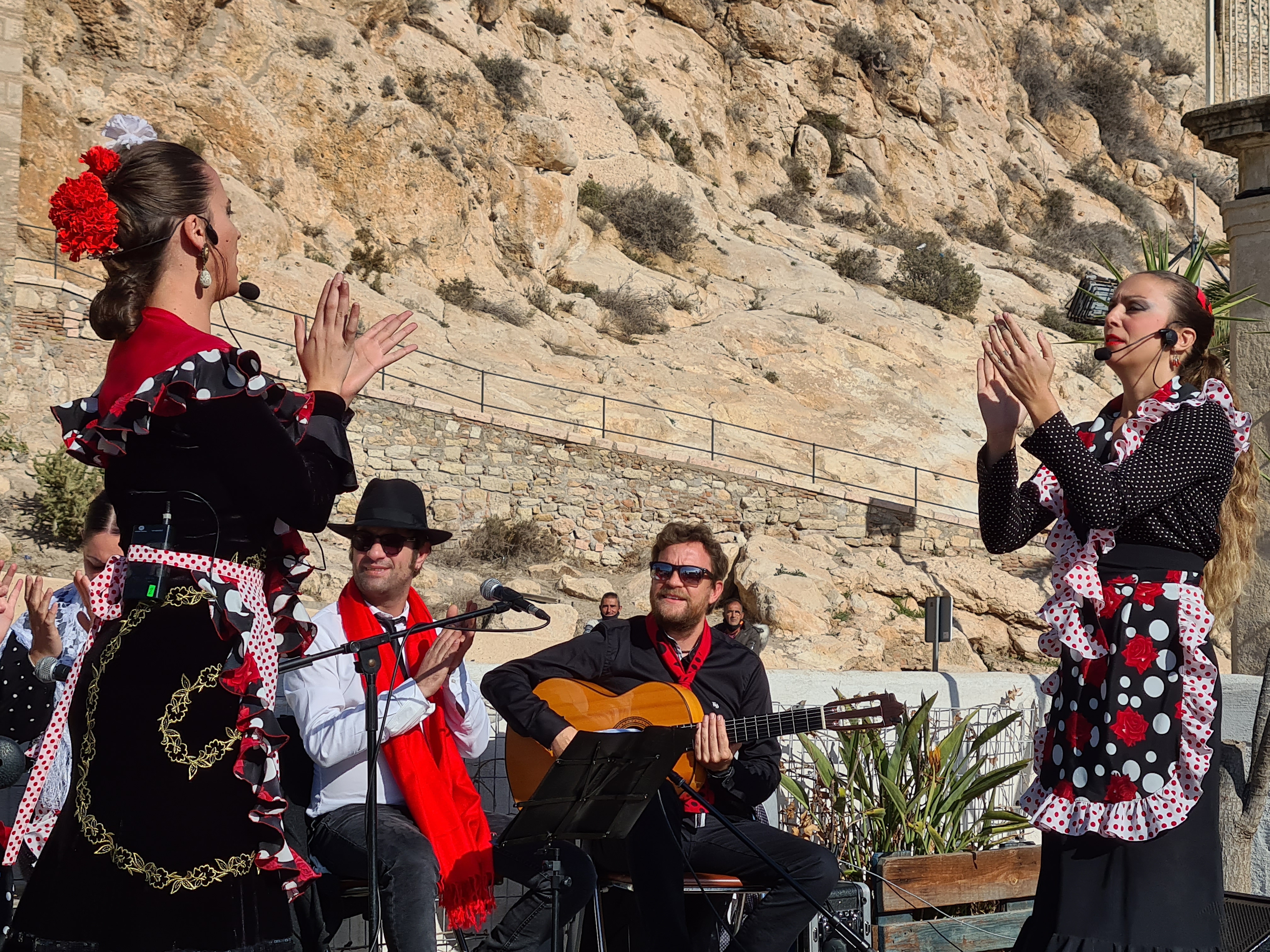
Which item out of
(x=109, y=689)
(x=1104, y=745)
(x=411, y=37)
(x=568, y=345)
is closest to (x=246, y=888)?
(x=109, y=689)

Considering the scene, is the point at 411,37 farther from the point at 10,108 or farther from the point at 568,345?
the point at 10,108

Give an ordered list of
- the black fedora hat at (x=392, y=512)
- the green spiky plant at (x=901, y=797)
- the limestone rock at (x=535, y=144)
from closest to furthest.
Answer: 1. the black fedora hat at (x=392, y=512)
2. the green spiky plant at (x=901, y=797)
3. the limestone rock at (x=535, y=144)

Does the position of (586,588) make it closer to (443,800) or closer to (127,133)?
(443,800)

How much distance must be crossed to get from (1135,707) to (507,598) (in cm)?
154

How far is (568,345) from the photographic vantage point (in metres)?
24.9

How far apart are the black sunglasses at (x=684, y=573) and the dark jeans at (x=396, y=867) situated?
1.36 m

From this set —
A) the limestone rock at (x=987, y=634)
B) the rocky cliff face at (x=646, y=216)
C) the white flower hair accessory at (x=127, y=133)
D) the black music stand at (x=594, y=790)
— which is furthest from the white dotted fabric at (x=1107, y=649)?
the limestone rock at (x=987, y=634)

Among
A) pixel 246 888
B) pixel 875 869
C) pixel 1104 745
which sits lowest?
pixel 875 869

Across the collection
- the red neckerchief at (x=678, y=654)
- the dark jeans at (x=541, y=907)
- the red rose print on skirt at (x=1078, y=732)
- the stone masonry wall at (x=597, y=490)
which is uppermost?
the stone masonry wall at (x=597, y=490)

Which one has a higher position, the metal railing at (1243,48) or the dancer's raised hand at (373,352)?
the metal railing at (1243,48)

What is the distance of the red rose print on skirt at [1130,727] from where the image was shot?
2.73 meters

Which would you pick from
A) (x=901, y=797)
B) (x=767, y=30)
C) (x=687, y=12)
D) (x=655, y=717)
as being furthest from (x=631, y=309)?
(x=655, y=717)

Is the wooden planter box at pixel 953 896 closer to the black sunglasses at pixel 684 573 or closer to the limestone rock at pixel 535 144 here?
the black sunglasses at pixel 684 573

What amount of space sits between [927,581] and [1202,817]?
1379 cm
